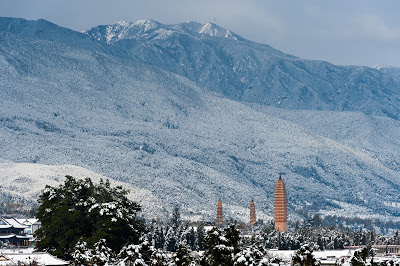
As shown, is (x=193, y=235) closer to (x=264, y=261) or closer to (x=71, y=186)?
(x=71, y=186)

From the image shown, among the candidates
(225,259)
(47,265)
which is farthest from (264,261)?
(47,265)

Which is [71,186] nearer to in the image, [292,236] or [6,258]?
[6,258]

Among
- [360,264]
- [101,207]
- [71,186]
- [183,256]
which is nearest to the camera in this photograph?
[183,256]

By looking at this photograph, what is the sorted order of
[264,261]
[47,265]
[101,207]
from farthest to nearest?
1. [101,207]
2. [47,265]
3. [264,261]

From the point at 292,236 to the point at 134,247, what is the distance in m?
115

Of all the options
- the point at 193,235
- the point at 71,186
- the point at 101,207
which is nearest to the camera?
the point at 101,207

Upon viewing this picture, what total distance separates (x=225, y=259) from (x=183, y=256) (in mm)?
7070

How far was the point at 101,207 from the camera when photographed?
384ft

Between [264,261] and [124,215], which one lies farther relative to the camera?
[124,215]

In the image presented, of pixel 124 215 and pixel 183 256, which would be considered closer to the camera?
pixel 183 256

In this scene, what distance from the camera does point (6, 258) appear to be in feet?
356

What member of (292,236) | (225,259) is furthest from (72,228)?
(292,236)

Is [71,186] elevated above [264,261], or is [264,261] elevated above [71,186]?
[71,186]

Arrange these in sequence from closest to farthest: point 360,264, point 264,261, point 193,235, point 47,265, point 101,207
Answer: point 264,261
point 360,264
point 47,265
point 101,207
point 193,235
